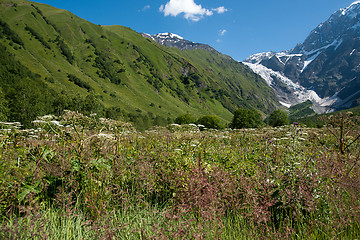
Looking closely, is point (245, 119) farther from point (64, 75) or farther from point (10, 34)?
point (10, 34)

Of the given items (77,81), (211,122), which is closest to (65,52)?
(77,81)

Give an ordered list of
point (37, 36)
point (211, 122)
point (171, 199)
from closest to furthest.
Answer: point (171, 199), point (211, 122), point (37, 36)

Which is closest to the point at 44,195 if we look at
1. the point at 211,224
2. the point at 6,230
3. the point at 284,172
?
the point at 6,230

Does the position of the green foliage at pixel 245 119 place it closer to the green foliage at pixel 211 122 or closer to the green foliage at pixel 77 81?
the green foliage at pixel 211 122

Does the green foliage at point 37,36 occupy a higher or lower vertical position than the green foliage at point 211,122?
higher

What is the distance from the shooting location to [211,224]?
9.32ft

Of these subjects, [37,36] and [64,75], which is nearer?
[64,75]

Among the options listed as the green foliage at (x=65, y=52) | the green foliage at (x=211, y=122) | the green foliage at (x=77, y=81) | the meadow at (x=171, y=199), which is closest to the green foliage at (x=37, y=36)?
the green foliage at (x=65, y=52)

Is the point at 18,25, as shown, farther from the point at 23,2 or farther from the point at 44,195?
the point at 44,195

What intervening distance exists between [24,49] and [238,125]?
145518 mm

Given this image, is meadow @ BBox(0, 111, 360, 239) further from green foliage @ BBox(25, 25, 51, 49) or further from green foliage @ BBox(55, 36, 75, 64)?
green foliage @ BBox(25, 25, 51, 49)

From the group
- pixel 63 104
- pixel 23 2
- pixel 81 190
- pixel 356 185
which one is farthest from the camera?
pixel 23 2

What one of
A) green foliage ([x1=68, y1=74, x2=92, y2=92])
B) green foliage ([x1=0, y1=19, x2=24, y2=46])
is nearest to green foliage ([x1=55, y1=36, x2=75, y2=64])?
green foliage ([x1=0, y1=19, x2=24, y2=46])

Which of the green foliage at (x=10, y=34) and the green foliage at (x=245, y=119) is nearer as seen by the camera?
the green foliage at (x=245, y=119)
